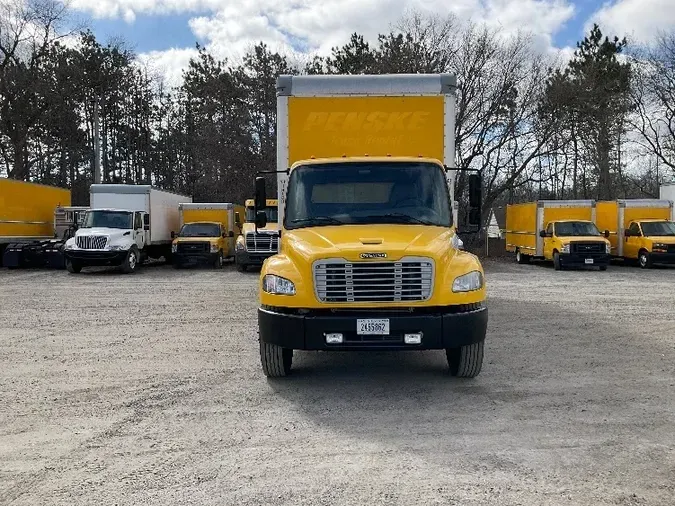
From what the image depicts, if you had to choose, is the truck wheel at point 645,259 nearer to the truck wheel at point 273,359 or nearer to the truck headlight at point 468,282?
the truck headlight at point 468,282

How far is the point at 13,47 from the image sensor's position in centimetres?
3997

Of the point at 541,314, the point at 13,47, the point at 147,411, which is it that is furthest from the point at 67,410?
the point at 13,47

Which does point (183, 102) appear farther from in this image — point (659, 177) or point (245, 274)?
point (659, 177)

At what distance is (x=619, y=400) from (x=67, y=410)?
5355 mm

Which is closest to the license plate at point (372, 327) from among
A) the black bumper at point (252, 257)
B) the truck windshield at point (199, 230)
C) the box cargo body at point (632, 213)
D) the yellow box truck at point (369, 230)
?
the yellow box truck at point (369, 230)

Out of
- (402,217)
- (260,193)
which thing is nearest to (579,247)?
(402,217)

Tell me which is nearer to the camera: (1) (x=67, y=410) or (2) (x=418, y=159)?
(1) (x=67, y=410)

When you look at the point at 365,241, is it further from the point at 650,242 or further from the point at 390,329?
the point at 650,242

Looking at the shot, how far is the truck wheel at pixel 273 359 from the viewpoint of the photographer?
681cm

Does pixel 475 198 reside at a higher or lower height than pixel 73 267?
higher

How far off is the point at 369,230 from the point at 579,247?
18.4 meters

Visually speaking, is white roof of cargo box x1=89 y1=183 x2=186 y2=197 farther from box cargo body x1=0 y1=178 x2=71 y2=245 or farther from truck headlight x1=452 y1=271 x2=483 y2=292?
truck headlight x1=452 y1=271 x2=483 y2=292

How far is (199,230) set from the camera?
83.3 ft

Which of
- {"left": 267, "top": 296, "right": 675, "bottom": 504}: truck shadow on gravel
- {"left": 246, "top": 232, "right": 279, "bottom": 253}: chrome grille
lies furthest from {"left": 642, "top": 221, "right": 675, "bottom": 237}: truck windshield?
{"left": 267, "top": 296, "right": 675, "bottom": 504}: truck shadow on gravel
